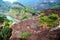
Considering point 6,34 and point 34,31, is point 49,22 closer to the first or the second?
point 34,31

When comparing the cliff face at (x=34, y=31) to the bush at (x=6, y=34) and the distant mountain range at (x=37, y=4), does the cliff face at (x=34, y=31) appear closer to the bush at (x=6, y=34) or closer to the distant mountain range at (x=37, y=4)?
the bush at (x=6, y=34)

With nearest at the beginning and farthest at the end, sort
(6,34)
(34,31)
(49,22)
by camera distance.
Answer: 1. (34,31)
2. (49,22)
3. (6,34)

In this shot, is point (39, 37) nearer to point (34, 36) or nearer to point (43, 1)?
point (34, 36)

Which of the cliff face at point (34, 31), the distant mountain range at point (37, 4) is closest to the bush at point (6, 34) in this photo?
the cliff face at point (34, 31)

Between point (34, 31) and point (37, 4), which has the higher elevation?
point (34, 31)

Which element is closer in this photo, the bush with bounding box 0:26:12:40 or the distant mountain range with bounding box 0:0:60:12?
the bush with bounding box 0:26:12:40

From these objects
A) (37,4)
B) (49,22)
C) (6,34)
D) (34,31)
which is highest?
(49,22)

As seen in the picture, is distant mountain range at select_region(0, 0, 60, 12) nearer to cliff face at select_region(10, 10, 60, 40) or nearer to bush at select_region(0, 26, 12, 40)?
bush at select_region(0, 26, 12, 40)

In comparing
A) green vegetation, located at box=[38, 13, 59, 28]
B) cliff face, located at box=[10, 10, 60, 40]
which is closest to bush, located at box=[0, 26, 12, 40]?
cliff face, located at box=[10, 10, 60, 40]

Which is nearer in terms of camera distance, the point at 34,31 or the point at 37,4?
the point at 34,31

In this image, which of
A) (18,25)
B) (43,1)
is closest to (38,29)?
(18,25)

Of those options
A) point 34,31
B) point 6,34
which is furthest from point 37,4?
point 34,31
